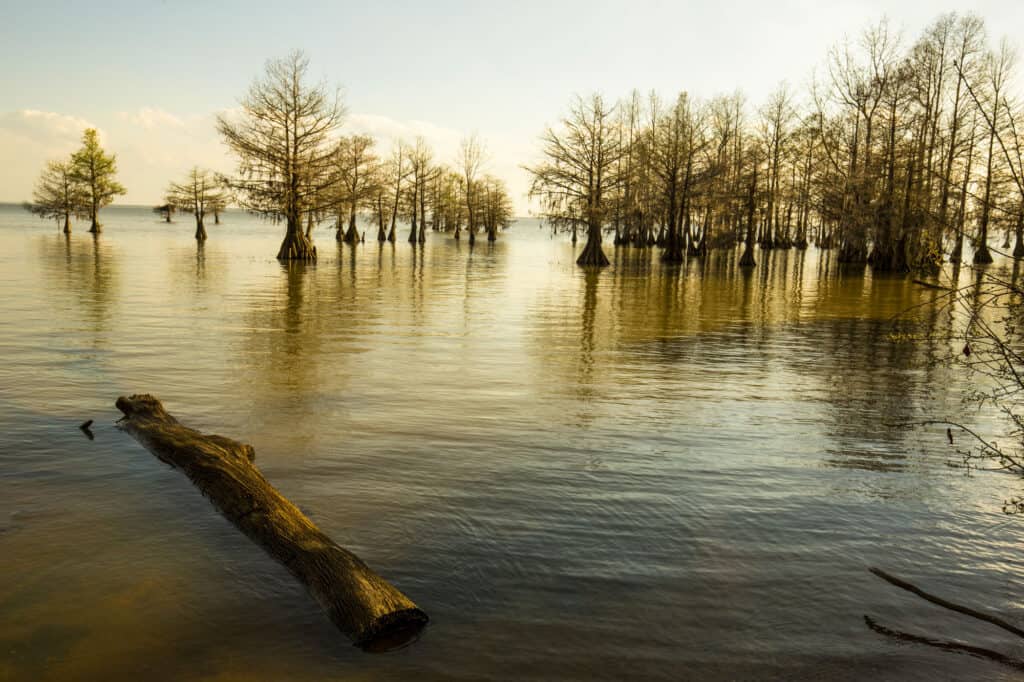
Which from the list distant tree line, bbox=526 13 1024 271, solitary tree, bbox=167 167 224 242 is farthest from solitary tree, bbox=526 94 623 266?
→ solitary tree, bbox=167 167 224 242

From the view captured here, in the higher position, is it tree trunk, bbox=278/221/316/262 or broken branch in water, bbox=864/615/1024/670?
tree trunk, bbox=278/221/316/262

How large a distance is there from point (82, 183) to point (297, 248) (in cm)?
3923

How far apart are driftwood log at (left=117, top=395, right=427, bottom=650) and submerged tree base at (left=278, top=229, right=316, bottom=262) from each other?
32509mm

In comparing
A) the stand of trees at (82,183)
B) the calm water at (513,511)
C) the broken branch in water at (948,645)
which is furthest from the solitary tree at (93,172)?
the broken branch in water at (948,645)

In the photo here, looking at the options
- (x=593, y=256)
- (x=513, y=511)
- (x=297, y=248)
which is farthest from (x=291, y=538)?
(x=593, y=256)

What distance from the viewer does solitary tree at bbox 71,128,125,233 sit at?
6425cm

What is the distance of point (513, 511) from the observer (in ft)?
18.2

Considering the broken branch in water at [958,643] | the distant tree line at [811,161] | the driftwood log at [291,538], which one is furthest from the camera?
the distant tree line at [811,161]

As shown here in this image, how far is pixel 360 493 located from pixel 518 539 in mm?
1549

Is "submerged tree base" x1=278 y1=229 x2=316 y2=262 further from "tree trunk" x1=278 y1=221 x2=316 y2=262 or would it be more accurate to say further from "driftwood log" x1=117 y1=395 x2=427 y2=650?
"driftwood log" x1=117 y1=395 x2=427 y2=650

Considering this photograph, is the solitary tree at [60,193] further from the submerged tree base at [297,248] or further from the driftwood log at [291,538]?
the driftwood log at [291,538]

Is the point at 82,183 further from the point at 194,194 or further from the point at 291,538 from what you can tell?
the point at 291,538

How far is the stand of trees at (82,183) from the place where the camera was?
64.1 m

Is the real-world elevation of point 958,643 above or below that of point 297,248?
below
